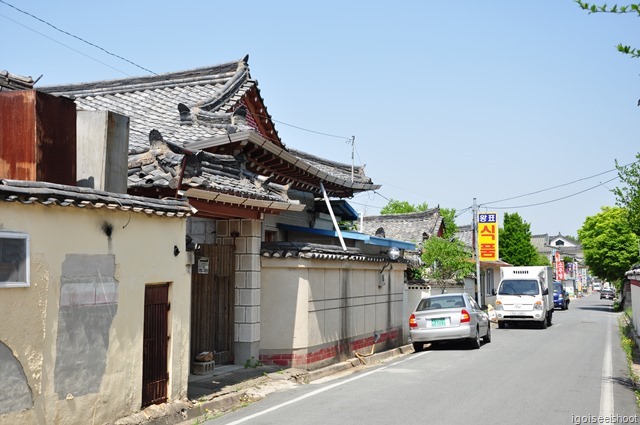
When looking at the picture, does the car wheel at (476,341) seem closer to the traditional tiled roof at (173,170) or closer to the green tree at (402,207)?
the traditional tiled roof at (173,170)

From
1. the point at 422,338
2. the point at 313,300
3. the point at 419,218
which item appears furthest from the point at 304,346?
the point at 419,218

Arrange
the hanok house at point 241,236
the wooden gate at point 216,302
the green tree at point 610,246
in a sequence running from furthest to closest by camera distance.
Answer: the green tree at point 610,246, the wooden gate at point 216,302, the hanok house at point 241,236

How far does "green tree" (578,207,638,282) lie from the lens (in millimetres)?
50500

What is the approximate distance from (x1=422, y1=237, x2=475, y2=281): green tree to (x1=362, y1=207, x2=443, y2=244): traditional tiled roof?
14171 millimetres

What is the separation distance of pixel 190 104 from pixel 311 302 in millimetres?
6470

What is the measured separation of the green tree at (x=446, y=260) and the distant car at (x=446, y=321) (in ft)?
34.7

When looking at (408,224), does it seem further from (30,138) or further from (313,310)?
(30,138)

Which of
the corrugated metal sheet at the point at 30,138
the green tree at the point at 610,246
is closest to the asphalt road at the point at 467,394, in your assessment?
the corrugated metal sheet at the point at 30,138

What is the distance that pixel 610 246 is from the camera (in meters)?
51.2

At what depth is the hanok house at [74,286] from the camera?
714cm

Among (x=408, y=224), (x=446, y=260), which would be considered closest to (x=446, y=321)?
(x=446, y=260)

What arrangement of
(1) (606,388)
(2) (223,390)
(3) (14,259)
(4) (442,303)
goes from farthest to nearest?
(4) (442,303)
(1) (606,388)
(2) (223,390)
(3) (14,259)

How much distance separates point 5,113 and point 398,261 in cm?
1440

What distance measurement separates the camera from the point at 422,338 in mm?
18797
